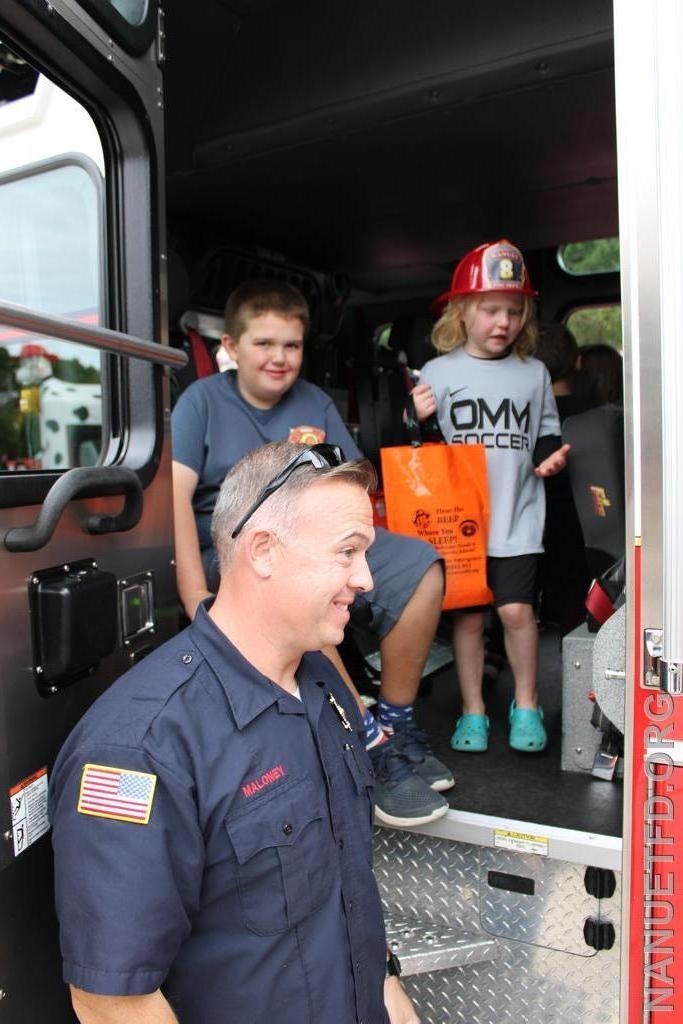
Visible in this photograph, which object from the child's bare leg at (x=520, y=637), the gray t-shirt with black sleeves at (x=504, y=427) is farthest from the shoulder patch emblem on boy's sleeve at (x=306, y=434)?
the child's bare leg at (x=520, y=637)

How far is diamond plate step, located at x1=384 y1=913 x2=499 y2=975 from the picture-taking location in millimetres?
1740

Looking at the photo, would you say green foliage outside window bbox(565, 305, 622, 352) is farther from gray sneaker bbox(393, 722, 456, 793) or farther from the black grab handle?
the black grab handle

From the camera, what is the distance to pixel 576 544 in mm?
3357

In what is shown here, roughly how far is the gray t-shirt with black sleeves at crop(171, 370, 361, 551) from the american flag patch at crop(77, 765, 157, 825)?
4.31 ft

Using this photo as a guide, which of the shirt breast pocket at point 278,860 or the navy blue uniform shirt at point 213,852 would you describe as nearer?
the navy blue uniform shirt at point 213,852

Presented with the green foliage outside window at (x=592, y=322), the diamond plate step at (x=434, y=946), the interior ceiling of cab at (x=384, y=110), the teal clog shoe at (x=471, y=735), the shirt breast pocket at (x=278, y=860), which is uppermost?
the interior ceiling of cab at (x=384, y=110)

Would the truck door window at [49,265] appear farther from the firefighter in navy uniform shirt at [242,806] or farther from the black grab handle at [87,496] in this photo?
the firefighter in navy uniform shirt at [242,806]

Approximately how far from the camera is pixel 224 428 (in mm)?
2383

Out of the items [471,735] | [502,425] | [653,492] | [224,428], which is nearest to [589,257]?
[502,425]

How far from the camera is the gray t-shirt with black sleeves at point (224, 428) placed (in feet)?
7.68

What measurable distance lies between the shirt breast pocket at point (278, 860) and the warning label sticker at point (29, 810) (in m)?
0.32

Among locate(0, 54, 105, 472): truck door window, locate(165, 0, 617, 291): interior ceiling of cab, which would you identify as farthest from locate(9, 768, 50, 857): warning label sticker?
locate(165, 0, 617, 291): interior ceiling of cab

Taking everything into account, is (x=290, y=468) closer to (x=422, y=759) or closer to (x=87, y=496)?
(x=87, y=496)

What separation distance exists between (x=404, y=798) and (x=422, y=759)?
20cm
